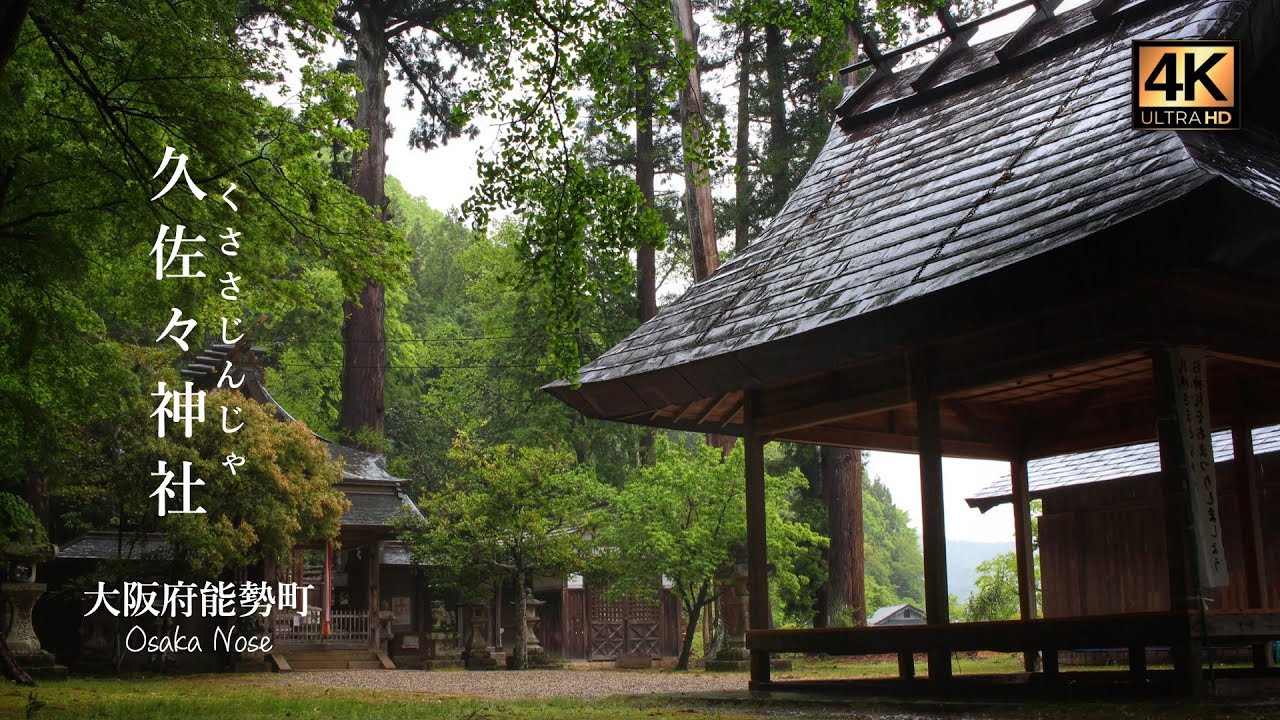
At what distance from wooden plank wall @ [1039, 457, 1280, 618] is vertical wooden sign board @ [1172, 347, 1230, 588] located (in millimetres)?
7078

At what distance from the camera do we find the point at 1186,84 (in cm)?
852

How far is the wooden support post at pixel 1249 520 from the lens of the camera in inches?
387

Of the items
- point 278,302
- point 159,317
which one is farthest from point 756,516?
point 159,317

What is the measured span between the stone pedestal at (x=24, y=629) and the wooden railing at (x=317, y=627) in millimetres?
5085

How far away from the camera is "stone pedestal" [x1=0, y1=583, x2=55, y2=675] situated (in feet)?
65.3

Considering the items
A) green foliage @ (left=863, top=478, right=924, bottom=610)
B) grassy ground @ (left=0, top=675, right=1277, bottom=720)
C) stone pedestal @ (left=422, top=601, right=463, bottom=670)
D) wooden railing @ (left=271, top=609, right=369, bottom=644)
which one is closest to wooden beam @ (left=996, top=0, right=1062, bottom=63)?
grassy ground @ (left=0, top=675, right=1277, bottom=720)

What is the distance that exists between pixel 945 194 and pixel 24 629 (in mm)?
18002

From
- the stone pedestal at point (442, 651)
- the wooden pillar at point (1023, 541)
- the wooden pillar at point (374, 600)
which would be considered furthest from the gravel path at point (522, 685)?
the wooden pillar at point (374, 600)

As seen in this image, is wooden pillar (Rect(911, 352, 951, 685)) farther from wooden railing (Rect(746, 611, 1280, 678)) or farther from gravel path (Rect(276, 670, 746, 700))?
gravel path (Rect(276, 670, 746, 700))

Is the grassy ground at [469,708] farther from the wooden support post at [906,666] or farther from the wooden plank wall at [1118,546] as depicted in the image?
the wooden plank wall at [1118,546]

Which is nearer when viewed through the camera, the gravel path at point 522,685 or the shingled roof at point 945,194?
the shingled roof at point 945,194

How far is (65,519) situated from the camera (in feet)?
90.9

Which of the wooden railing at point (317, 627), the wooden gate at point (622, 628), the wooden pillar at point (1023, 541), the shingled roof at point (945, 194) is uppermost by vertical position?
the shingled roof at point (945, 194)

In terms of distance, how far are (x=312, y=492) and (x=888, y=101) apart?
42.0ft
